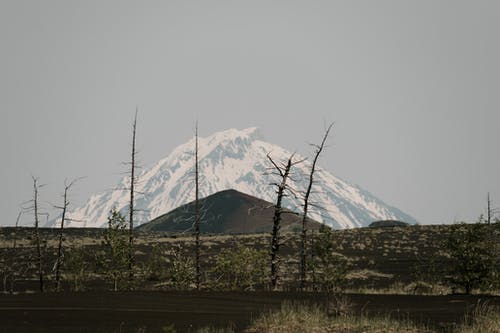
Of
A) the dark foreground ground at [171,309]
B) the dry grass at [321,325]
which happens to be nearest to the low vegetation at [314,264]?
the dark foreground ground at [171,309]

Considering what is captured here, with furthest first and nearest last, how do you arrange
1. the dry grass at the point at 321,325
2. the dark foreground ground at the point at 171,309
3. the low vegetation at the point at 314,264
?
1. the low vegetation at the point at 314,264
2. the dark foreground ground at the point at 171,309
3. the dry grass at the point at 321,325

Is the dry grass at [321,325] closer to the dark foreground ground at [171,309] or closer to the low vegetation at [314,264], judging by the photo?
the dark foreground ground at [171,309]

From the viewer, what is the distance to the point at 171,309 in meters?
18.9

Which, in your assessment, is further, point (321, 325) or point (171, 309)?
point (171, 309)

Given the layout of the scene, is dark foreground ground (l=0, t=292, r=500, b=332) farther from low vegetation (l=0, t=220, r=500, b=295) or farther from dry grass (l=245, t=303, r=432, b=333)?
low vegetation (l=0, t=220, r=500, b=295)

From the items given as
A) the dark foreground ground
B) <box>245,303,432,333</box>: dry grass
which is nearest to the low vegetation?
the dark foreground ground

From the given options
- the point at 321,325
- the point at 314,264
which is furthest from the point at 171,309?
the point at 314,264

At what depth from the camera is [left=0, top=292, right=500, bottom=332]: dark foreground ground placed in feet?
50.1

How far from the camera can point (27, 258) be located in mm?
68812

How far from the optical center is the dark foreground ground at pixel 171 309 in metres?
15.3

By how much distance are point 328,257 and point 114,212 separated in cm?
1535

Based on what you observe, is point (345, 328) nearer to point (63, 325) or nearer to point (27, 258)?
point (63, 325)

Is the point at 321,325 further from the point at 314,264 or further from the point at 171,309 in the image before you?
the point at 314,264

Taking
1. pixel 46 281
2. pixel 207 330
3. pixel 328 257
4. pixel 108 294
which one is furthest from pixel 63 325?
pixel 46 281
